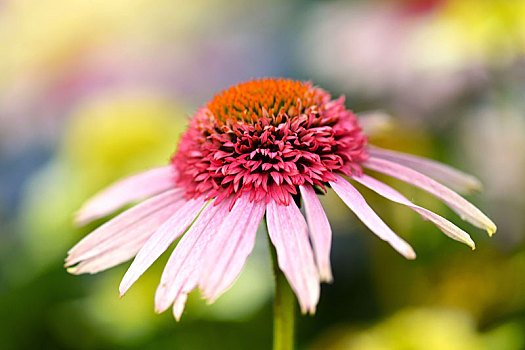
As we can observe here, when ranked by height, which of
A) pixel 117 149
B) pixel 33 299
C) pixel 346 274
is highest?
pixel 117 149

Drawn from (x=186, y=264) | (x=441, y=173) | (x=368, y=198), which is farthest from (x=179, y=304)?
(x=368, y=198)

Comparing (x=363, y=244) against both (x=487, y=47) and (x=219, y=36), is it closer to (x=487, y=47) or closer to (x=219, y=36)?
(x=487, y=47)

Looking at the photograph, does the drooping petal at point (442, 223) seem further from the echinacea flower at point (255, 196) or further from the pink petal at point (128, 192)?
the pink petal at point (128, 192)

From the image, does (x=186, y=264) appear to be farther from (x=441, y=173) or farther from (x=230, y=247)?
(x=441, y=173)

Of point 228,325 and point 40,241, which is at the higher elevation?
point 40,241

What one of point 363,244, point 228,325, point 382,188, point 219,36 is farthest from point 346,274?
point 219,36

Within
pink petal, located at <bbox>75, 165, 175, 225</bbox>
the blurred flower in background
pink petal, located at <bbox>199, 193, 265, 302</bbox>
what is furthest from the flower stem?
the blurred flower in background
